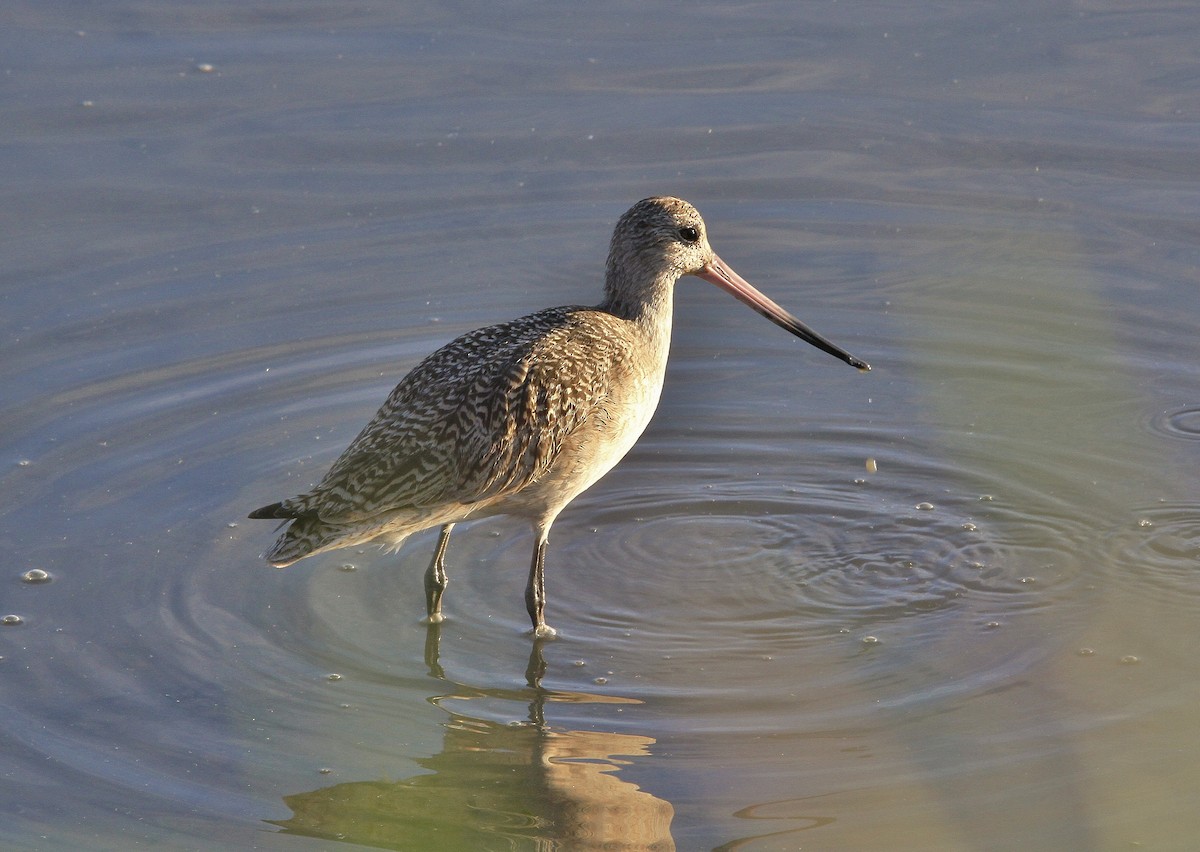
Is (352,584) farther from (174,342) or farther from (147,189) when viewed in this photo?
(147,189)

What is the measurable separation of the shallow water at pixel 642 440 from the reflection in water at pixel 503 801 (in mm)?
15

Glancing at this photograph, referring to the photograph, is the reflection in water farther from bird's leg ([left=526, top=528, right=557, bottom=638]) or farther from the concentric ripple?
the concentric ripple

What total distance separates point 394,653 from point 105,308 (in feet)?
9.81

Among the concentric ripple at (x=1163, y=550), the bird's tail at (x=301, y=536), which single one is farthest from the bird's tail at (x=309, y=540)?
the concentric ripple at (x=1163, y=550)

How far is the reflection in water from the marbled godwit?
2.36ft

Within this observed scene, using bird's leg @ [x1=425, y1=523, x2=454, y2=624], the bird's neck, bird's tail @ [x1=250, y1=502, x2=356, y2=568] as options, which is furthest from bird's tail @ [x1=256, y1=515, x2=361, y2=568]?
the bird's neck

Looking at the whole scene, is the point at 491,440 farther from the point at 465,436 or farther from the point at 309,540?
the point at 309,540

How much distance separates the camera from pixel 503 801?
17.0 ft

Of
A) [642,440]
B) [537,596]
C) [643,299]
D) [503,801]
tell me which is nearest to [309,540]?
[537,596]

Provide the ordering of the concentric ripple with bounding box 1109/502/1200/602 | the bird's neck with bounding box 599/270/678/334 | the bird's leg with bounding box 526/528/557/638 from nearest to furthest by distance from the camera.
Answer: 1. the bird's leg with bounding box 526/528/557/638
2. the concentric ripple with bounding box 1109/502/1200/602
3. the bird's neck with bounding box 599/270/678/334

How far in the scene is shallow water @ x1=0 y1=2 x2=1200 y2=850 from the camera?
5.25m

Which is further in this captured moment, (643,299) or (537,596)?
(643,299)

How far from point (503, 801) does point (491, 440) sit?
3.99 ft

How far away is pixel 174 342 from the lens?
798 centimetres
